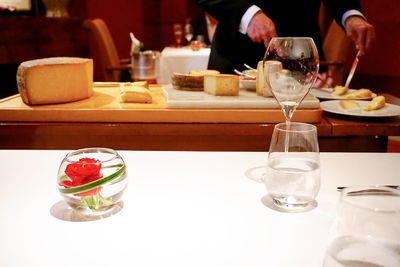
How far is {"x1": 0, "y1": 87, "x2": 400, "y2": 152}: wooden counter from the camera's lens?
1168 millimetres

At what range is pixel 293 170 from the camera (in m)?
0.63

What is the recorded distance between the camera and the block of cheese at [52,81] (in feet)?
4.05

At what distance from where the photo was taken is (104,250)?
0.52m

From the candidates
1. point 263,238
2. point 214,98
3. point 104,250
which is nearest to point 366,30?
point 214,98

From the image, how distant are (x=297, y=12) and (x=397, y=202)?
→ 169cm

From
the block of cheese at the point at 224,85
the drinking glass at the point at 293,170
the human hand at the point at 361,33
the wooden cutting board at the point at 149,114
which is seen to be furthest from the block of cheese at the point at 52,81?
the human hand at the point at 361,33

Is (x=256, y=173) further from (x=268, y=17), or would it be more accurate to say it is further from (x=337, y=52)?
(x=337, y=52)

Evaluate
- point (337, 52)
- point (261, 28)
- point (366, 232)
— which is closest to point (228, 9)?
point (261, 28)

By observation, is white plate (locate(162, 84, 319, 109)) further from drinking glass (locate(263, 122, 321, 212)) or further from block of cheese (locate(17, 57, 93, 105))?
drinking glass (locate(263, 122, 321, 212))

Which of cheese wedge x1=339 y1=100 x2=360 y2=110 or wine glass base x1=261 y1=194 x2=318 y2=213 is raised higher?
cheese wedge x1=339 y1=100 x2=360 y2=110

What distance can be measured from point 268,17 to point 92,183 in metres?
1.37

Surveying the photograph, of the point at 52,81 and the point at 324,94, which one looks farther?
the point at 324,94

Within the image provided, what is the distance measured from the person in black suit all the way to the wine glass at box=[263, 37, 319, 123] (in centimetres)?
91

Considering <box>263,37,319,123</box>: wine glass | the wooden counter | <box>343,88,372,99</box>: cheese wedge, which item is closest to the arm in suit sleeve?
<box>343,88,372,99</box>: cheese wedge
